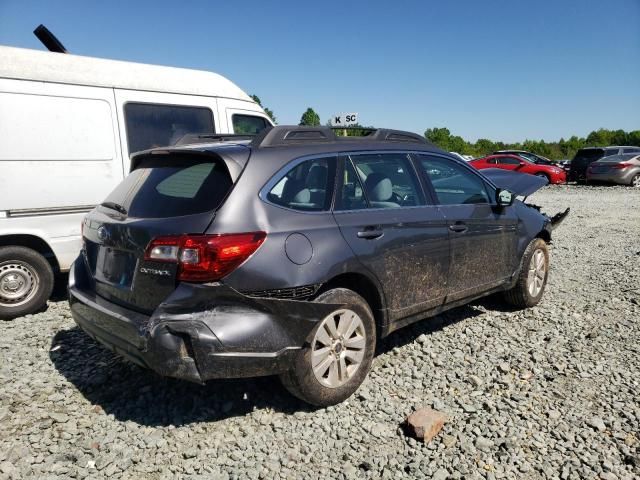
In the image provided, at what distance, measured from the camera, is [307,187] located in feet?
10.6

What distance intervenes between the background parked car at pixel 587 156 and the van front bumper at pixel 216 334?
2248 centimetres

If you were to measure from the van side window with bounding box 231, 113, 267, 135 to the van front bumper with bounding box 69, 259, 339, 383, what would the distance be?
13.4 ft

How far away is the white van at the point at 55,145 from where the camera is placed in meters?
4.94

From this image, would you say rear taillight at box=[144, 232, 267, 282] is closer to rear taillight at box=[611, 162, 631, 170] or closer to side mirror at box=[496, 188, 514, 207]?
side mirror at box=[496, 188, 514, 207]

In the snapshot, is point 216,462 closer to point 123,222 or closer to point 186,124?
point 123,222

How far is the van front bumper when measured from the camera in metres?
2.71

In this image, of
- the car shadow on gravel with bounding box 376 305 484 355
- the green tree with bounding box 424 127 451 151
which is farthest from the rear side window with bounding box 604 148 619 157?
the green tree with bounding box 424 127 451 151

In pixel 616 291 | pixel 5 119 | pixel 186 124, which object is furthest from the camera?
pixel 186 124

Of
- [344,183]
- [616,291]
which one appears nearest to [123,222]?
[344,183]

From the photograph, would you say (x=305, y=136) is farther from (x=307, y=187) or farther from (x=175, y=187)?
(x=175, y=187)

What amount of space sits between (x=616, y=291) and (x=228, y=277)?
480 centimetres

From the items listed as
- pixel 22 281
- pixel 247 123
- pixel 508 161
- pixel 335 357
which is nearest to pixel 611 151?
pixel 508 161

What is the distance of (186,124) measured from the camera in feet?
20.0

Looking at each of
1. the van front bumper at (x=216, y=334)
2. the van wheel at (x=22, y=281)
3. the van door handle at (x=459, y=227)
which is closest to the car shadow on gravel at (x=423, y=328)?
the van door handle at (x=459, y=227)
